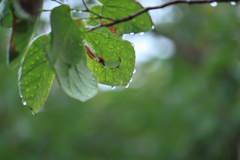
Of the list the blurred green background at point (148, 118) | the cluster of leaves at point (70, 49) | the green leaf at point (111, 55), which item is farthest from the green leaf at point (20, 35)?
the blurred green background at point (148, 118)

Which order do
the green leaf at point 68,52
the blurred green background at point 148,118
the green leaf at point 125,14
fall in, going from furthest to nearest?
the blurred green background at point 148,118, the green leaf at point 125,14, the green leaf at point 68,52

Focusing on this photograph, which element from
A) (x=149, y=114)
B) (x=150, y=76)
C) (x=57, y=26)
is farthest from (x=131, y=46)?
(x=150, y=76)

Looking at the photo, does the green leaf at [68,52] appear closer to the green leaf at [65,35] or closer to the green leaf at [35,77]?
the green leaf at [65,35]

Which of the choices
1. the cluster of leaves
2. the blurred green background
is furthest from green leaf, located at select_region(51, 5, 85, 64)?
the blurred green background

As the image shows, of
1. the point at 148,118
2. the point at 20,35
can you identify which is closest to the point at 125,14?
the point at 20,35

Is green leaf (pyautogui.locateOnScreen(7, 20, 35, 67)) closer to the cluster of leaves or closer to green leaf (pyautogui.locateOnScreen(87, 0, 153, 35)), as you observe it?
the cluster of leaves

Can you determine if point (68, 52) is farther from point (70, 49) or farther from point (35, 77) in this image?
point (35, 77)
